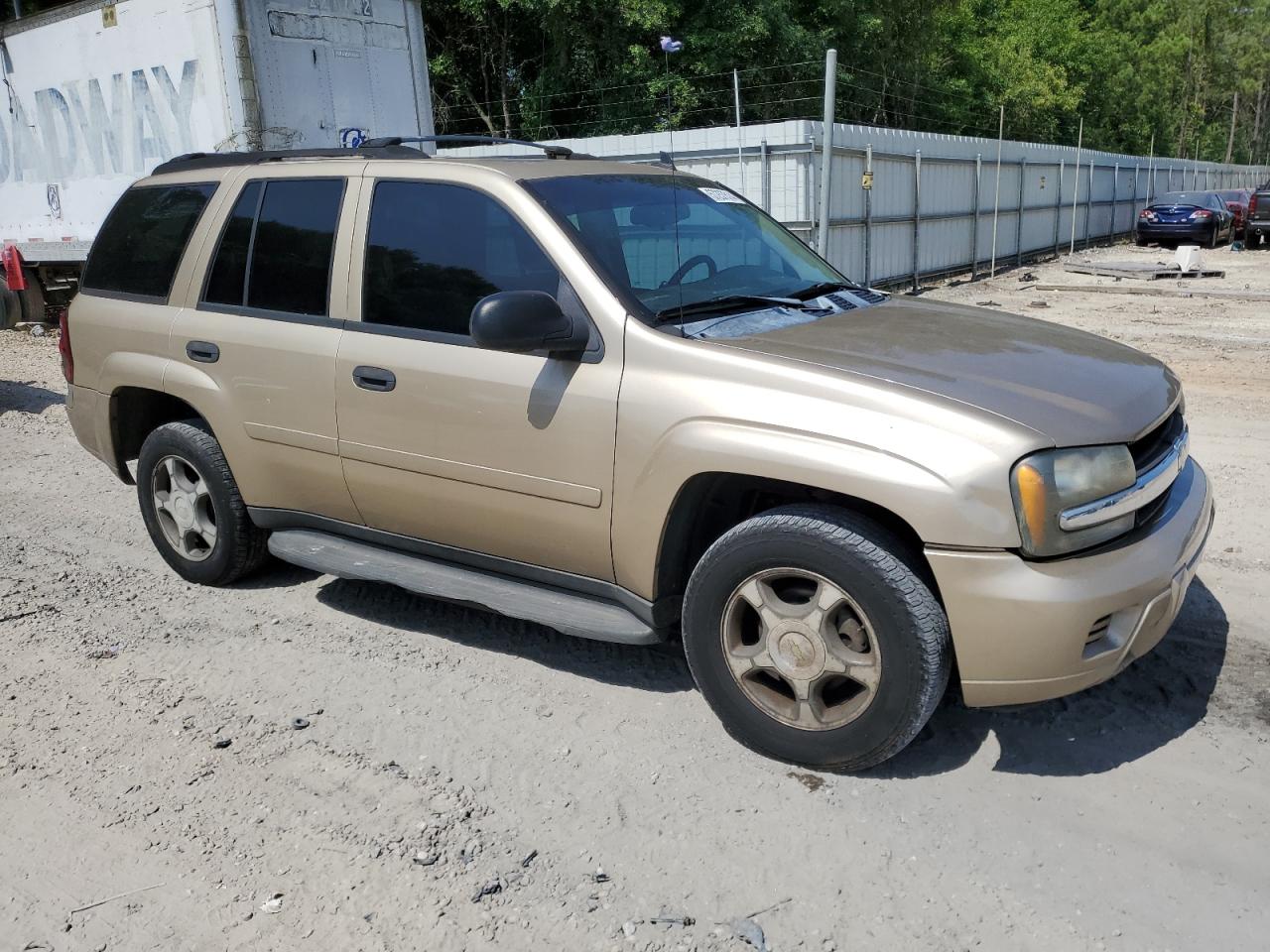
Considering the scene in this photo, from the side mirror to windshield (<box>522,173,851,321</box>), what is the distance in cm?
28

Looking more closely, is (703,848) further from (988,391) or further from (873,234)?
(873,234)

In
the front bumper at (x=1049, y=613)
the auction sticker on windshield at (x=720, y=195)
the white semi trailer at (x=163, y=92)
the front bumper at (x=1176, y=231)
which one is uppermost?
the white semi trailer at (x=163, y=92)

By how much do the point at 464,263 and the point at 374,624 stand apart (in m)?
1.66

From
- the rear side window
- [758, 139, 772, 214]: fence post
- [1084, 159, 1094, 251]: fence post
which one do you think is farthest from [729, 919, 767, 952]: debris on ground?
[1084, 159, 1094, 251]: fence post

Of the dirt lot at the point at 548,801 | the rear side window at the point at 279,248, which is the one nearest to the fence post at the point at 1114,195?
the dirt lot at the point at 548,801

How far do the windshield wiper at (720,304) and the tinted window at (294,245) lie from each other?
1467 millimetres

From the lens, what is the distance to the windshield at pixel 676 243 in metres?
3.81

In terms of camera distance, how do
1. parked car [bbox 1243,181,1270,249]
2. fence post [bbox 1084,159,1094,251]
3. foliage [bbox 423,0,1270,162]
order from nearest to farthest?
1. foliage [bbox 423,0,1270,162]
2. parked car [bbox 1243,181,1270,249]
3. fence post [bbox 1084,159,1094,251]

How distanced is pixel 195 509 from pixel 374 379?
4.77ft

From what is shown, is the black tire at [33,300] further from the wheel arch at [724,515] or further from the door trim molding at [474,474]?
the wheel arch at [724,515]

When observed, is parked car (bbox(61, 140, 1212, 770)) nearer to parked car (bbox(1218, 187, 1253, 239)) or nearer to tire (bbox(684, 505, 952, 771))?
tire (bbox(684, 505, 952, 771))

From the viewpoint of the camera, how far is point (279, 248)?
4523 millimetres

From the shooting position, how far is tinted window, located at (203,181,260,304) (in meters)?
4.66

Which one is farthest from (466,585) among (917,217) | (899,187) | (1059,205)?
(1059,205)
